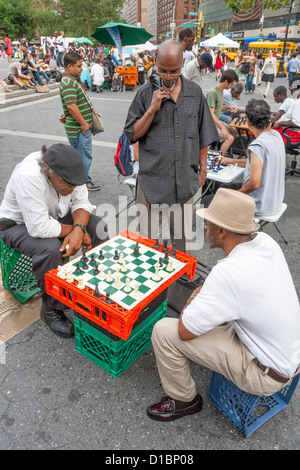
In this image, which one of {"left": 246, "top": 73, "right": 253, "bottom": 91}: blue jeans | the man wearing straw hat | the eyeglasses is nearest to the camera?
the man wearing straw hat

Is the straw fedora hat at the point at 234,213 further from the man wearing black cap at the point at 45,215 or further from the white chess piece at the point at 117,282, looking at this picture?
the man wearing black cap at the point at 45,215

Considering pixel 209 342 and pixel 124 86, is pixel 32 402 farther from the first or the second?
pixel 124 86

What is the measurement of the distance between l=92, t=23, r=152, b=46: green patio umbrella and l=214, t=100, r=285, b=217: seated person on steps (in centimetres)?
1245

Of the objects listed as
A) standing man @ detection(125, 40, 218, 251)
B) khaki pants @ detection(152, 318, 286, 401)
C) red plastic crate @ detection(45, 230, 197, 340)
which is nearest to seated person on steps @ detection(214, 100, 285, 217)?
standing man @ detection(125, 40, 218, 251)

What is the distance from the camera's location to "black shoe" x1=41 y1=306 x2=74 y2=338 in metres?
2.67

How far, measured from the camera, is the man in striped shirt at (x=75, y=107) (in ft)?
15.0

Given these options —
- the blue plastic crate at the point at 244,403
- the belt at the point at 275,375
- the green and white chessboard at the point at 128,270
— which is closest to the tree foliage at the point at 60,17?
the green and white chessboard at the point at 128,270

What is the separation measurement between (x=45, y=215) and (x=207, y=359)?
1645 millimetres

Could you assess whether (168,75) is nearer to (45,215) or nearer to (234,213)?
(234,213)

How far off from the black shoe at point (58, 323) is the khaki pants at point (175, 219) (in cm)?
116

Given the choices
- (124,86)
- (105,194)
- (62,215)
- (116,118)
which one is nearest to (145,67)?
(124,86)

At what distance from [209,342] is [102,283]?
0.84m

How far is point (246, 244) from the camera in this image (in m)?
1.78

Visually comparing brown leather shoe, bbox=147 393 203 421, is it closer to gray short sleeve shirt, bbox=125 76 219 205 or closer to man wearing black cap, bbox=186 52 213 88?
gray short sleeve shirt, bbox=125 76 219 205
